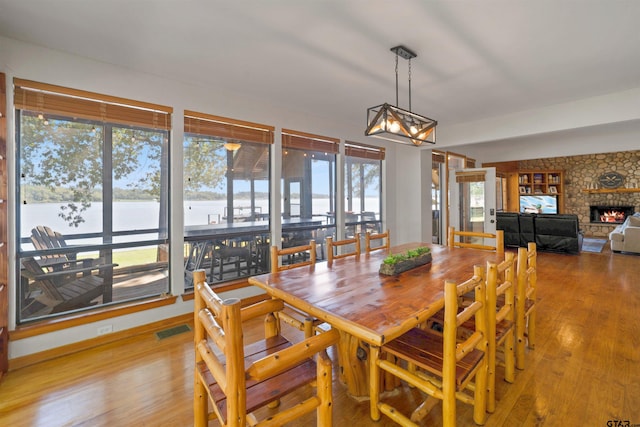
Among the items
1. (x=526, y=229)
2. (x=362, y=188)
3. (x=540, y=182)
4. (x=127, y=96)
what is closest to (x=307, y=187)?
(x=362, y=188)

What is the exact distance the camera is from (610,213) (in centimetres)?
905

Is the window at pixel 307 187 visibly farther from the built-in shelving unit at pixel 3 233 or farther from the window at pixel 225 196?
the built-in shelving unit at pixel 3 233

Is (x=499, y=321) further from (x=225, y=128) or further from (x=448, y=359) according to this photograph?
(x=225, y=128)

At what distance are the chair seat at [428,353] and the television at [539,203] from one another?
10.7 metres

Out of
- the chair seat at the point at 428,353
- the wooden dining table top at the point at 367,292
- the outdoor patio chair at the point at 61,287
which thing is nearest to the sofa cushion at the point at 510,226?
the wooden dining table top at the point at 367,292

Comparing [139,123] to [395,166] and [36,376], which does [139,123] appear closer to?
[36,376]

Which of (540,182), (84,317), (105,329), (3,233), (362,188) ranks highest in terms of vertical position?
(540,182)

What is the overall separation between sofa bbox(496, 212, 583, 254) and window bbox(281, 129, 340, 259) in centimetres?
475

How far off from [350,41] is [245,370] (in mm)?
2363

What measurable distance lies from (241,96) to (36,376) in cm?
315

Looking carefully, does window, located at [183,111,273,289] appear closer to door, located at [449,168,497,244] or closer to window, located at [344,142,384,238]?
window, located at [344,142,384,238]

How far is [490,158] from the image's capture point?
8008mm

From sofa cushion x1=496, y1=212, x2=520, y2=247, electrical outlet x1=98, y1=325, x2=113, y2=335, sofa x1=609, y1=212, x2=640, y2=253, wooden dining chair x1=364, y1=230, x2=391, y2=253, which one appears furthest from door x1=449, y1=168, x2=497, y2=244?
electrical outlet x1=98, y1=325, x2=113, y2=335

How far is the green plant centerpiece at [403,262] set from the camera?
6.98 ft
